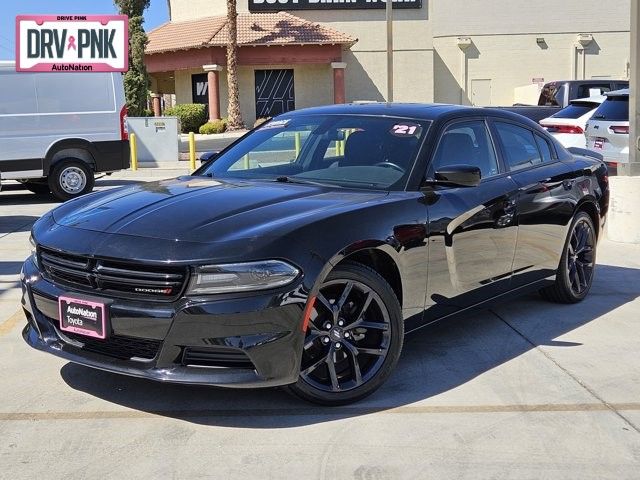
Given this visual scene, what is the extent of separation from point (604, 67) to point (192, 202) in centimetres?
3842

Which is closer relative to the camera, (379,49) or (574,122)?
(574,122)

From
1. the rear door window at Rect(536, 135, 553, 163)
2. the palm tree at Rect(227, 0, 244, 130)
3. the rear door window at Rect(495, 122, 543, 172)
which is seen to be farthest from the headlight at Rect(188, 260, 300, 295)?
the palm tree at Rect(227, 0, 244, 130)

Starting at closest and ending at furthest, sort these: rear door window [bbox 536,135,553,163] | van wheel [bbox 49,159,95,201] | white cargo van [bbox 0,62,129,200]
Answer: rear door window [bbox 536,135,553,163], white cargo van [bbox 0,62,129,200], van wheel [bbox 49,159,95,201]

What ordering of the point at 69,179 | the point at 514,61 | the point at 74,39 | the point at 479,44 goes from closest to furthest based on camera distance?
the point at 69,179 < the point at 74,39 < the point at 479,44 < the point at 514,61

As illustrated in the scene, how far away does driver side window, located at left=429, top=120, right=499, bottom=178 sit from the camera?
16.2ft

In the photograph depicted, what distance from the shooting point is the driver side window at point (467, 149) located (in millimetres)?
4945

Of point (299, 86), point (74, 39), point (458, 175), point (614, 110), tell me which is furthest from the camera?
point (299, 86)

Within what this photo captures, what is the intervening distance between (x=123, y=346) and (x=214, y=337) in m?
0.50

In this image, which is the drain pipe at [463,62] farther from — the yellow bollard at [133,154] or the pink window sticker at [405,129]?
the pink window sticker at [405,129]

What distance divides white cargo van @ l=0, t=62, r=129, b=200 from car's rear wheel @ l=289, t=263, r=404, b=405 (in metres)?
10.1

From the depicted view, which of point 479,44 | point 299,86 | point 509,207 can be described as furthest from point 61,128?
point 479,44

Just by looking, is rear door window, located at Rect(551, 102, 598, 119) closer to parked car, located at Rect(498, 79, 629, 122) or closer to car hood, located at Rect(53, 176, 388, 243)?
parked car, located at Rect(498, 79, 629, 122)

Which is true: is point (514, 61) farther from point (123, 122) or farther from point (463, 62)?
point (123, 122)

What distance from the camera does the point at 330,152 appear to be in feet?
16.8
